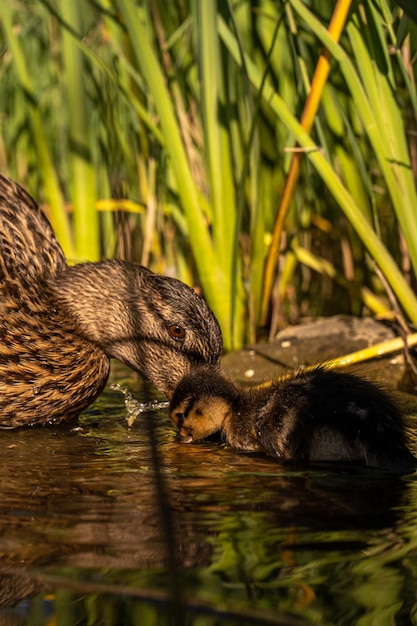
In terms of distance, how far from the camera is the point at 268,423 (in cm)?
388

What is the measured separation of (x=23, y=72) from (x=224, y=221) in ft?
4.54

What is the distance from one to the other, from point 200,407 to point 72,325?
38.5 inches

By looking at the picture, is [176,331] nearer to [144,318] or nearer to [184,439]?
[144,318]

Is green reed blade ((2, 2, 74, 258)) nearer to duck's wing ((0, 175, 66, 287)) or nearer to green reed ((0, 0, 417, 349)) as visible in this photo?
green reed ((0, 0, 417, 349))

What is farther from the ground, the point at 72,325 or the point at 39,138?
the point at 39,138

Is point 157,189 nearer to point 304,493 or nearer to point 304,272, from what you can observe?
point 304,272

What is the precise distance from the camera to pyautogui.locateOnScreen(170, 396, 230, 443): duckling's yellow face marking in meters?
4.05

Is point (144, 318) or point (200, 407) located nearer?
point (200, 407)

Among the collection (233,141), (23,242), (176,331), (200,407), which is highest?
(233,141)

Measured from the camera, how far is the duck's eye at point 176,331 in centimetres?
459

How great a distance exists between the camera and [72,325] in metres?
4.82

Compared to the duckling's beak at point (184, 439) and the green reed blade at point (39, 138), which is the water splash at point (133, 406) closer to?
the duckling's beak at point (184, 439)

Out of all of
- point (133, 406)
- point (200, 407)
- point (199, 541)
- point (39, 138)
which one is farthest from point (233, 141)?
point (199, 541)

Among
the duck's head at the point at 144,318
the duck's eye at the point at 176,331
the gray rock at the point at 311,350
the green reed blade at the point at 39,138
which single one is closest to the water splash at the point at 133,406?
the duck's head at the point at 144,318
